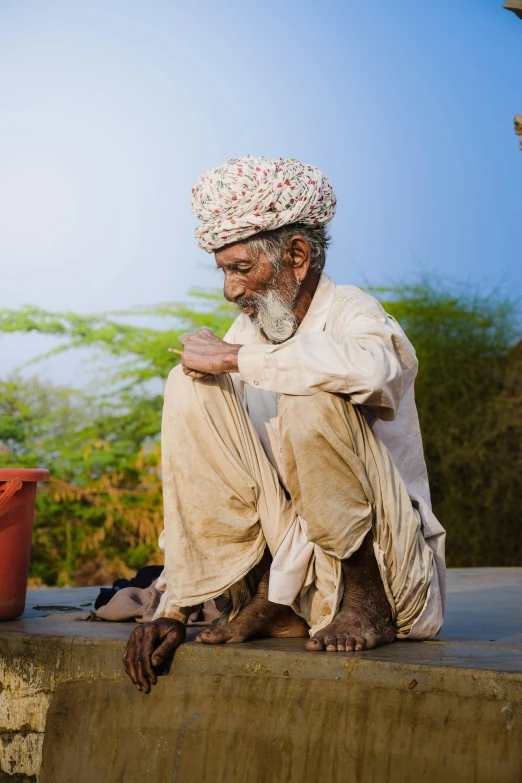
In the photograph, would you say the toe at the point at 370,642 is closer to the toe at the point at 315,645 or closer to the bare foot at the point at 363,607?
the bare foot at the point at 363,607

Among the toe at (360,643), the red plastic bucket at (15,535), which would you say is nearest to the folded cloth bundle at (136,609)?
the red plastic bucket at (15,535)

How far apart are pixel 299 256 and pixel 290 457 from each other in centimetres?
72

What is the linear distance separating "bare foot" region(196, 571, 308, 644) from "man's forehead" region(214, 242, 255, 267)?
94 cm

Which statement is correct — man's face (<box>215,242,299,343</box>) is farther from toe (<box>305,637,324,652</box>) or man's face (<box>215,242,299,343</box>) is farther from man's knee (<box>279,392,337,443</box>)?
toe (<box>305,637,324,652</box>)

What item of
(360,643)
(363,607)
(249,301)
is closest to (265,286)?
(249,301)

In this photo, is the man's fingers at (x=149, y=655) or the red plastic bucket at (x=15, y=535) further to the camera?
the red plastic bucket at (x=15, y=535)

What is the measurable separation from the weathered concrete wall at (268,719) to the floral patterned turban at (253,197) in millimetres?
1201

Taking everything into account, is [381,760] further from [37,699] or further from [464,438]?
[464,438]

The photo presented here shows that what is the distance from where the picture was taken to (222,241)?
9.57 ft

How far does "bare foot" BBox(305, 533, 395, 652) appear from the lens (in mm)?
2555

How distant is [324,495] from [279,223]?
858mm

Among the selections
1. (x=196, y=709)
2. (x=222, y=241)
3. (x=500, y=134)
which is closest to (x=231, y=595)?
(x=196, y=709)

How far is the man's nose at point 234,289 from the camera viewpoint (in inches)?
117

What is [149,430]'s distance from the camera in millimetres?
7430
